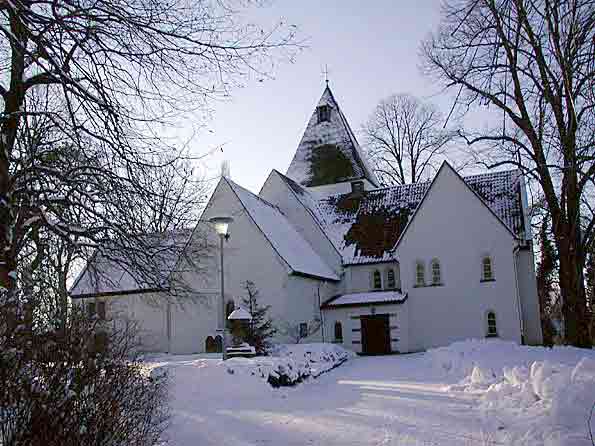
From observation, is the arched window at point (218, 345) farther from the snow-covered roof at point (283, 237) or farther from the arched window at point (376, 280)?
the arched window at point (376, 280)

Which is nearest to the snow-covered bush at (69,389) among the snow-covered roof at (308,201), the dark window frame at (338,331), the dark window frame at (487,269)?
the dark window frame at (338,331)

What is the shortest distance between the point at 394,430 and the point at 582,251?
1353cm

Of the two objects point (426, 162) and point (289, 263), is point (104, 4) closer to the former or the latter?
point (289, 263)

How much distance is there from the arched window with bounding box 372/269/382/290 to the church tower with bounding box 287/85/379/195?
23.3 ft

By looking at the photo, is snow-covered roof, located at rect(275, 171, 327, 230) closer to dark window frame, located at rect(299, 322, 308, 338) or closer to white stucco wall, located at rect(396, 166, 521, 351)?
white stucco wall, located at rect(396, 166, 521, 351)

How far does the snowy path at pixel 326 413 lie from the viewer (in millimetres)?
8562

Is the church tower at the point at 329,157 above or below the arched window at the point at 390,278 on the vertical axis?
above

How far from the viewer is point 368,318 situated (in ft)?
A: 95.8

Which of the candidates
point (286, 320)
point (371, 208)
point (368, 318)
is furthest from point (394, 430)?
point (371, 208)

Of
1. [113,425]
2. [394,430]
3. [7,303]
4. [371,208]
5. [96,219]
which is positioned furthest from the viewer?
[371,208]

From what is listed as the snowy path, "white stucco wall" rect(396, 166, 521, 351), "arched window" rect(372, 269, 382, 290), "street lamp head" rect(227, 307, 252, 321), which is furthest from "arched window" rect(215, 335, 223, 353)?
the snowy path

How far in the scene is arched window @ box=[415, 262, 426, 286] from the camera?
2962 centimetres

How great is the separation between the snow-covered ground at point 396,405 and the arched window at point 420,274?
39.7 ft

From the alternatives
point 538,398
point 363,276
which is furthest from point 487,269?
point 538,398
